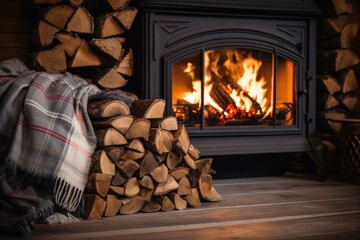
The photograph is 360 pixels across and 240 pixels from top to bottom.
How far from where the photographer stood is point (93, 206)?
96.0 inches

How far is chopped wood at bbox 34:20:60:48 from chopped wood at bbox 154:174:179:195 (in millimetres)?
912

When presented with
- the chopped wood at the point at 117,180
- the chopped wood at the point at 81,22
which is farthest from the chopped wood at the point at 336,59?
the chopped wood at the point at 117,180

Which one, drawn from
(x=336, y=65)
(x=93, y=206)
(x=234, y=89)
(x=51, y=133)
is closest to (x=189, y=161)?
(x=93, y=206)

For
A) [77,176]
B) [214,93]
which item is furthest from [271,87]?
[77,176]

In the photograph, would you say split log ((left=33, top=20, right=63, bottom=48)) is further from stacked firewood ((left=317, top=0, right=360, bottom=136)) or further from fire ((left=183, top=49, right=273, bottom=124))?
stacked firewood ((left=317, top=0, right=360, bottom=136))

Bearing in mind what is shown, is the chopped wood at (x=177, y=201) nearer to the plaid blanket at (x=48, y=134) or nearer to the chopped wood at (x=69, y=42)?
the plaid blanket at (x=48, y=134)

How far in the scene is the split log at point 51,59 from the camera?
9.70 feet

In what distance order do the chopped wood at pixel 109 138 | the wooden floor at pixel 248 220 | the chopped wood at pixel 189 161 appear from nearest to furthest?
the wooden floor at pixel 248 220, the chopped wood at pixel 109 138, the chopped wood at pixel 189 161

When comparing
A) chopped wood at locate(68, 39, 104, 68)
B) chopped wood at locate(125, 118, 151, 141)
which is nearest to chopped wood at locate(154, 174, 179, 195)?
chopped wood at locate(125, 118, 151, 141)

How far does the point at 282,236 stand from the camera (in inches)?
84.4

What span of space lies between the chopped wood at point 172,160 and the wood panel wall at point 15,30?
3.24ft

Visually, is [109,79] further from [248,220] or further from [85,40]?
[248,220]

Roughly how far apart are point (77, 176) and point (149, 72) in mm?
825

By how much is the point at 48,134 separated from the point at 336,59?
75.1 inches
